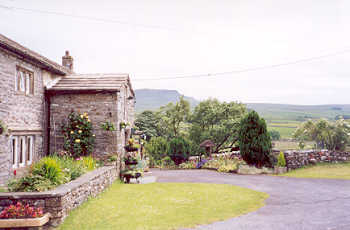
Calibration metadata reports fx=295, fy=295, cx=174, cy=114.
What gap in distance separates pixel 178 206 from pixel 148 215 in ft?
4.71

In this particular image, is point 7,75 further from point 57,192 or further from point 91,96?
point 57,192

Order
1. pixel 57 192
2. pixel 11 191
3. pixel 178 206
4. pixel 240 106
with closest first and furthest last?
pixel 57 192 < pixel 11 191 < pixel 178 206 < pixel 240 106

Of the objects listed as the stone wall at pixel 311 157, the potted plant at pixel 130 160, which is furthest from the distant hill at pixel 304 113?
the potted plant at pixel 130 160

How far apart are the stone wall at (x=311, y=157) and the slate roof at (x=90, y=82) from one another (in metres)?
11.7

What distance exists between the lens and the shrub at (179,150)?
22.5 meters

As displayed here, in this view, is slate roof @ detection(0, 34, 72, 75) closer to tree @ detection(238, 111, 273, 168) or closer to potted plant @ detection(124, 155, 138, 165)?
potted plant @ detection(124, 155, 138, 165)

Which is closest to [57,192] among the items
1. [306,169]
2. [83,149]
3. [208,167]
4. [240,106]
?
[83,149]

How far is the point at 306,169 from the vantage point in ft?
62.0

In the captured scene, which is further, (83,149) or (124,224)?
(83,149)

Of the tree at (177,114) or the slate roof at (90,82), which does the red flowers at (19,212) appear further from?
the tree at (177,114)

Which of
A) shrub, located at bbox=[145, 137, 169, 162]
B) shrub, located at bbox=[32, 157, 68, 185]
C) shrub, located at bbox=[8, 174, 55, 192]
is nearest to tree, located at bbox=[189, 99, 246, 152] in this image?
shrub, located at bbox=[145, 137, 169, 162]

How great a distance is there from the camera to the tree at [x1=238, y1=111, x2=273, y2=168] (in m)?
18.2

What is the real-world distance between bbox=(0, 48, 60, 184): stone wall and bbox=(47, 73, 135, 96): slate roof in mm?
1203

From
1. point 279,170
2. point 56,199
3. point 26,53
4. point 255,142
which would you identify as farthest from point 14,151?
point 279,170
